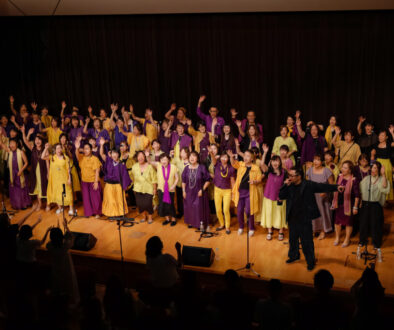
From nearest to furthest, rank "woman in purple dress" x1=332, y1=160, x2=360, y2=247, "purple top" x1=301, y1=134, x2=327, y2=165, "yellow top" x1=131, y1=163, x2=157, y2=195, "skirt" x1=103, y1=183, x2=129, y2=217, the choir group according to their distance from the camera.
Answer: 1. "woman in purple dress" x1=332, y1=160, x2=360, y2=247
2. the choir group
3. "yellow top" x1=131, y1=163, x2=157, y2=195
4. "skirt" x1=103, y1=183, x2=129, y2=217
5. "purple top" x1=301, y1=134, x2=327, y2=165

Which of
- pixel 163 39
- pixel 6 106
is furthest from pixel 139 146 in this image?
pixel 6 106

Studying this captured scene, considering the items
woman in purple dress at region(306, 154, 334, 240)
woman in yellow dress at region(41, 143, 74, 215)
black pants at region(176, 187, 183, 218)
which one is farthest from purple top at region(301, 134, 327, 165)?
woman in yellow dress at region(41, 143, 74, 215)

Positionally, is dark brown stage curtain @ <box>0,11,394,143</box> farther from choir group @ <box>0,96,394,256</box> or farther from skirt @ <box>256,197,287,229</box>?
skirt @ <box>256,197,287,229</box>

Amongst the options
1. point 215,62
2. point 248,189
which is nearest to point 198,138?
point 248,189

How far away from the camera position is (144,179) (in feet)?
23.2

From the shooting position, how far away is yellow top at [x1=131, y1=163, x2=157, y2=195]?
7.06 meters

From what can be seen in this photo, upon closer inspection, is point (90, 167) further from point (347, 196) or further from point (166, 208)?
point (347, 196)

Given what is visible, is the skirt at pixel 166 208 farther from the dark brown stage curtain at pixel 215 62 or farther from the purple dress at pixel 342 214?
the dark brown stage curtain at pixel 215 62

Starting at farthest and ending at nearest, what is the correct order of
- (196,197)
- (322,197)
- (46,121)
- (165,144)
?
(46,121)
(165,144)
(196,197)
(322,197)

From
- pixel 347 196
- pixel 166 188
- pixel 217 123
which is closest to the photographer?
pixel 347 196

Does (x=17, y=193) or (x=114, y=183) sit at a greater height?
(x=114, y=183)

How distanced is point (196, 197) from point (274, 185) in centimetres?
133

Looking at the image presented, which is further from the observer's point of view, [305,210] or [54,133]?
[54,133]

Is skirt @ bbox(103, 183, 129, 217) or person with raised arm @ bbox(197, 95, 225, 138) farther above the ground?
person with raised arm @ bbox(197, 95, 225, 138)
